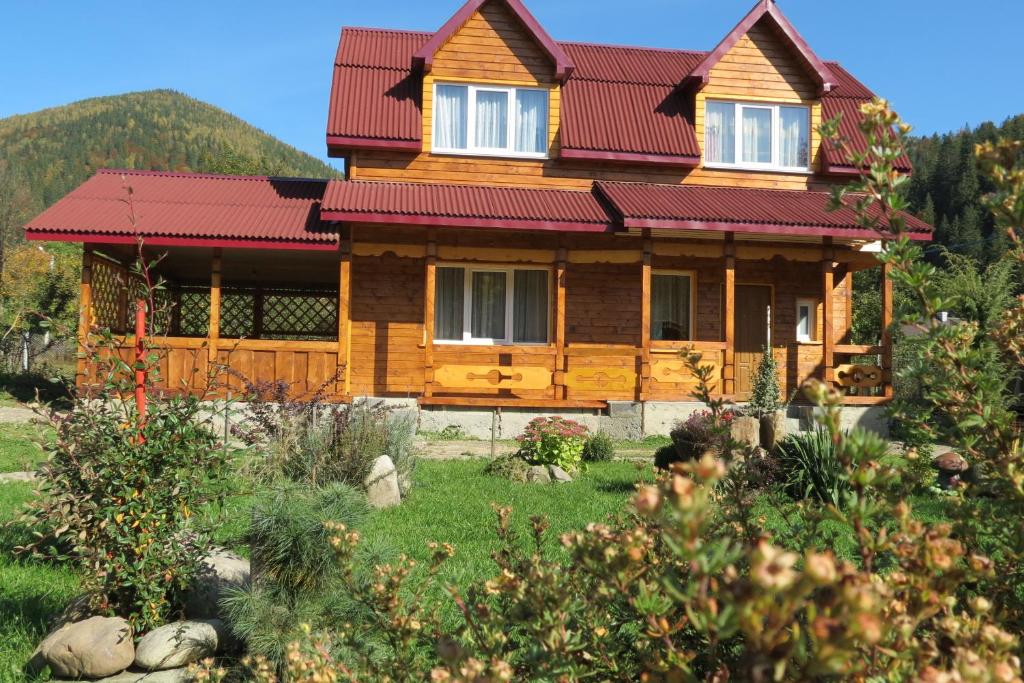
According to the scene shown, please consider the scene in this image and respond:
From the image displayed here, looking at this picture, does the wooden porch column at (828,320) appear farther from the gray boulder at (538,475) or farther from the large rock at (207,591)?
the large rock at (207,591)

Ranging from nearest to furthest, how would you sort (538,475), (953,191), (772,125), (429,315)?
(538,475) → (429,315) → (772,125) → (953,191)

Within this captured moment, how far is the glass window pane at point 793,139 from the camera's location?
16.5 meters

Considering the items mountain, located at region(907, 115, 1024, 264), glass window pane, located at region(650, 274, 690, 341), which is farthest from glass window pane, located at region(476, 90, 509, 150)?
mountain, located at region(907, 115, 1024, 264)

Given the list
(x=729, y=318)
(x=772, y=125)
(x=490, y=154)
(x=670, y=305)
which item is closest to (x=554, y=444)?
(x=729, y=318)

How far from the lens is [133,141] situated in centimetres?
10581

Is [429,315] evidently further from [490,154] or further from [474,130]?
[474,130]

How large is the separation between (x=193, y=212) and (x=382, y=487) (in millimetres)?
9122

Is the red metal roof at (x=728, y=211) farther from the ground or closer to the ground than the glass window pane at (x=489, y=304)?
farther from the ground

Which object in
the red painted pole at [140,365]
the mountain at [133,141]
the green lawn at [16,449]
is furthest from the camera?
the mountain at [133,141]

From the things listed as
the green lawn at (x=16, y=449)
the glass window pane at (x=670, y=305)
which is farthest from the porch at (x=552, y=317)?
the green lawn at (x=16, y=449)

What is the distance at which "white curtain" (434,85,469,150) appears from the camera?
1579 cm

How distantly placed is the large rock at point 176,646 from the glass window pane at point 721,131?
573 inches

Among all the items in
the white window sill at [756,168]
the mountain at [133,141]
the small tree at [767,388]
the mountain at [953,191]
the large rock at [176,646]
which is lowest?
the large rock at [176,646]

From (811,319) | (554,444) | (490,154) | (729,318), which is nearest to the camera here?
(554,444)
